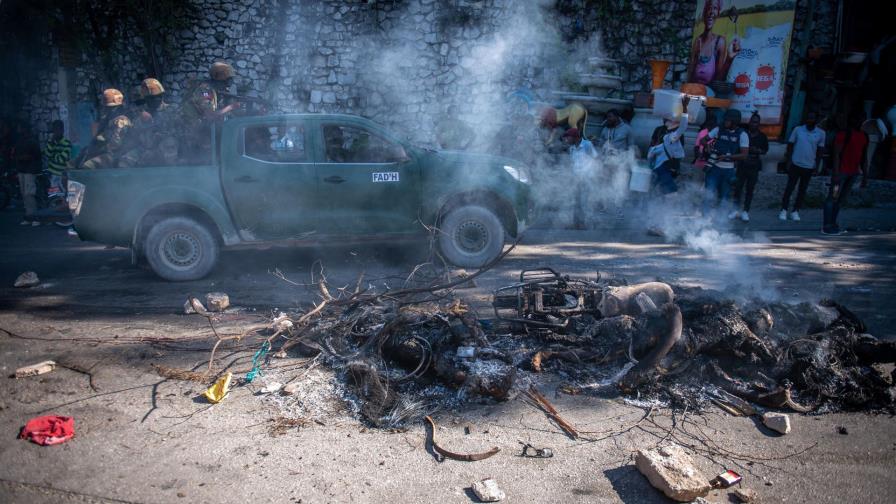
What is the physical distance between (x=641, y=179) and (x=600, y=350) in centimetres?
715

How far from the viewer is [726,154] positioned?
397 inches

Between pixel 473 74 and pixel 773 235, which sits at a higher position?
pixel 473 74

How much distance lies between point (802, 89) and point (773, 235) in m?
5.85

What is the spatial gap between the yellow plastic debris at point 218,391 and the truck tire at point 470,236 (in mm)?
3578

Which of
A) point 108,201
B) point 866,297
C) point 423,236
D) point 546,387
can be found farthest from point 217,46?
point 866,297

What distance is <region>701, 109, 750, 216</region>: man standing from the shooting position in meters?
10.1

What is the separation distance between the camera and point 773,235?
31.5 feet

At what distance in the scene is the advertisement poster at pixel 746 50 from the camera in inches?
505

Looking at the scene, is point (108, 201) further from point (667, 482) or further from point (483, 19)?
point (483, 19)

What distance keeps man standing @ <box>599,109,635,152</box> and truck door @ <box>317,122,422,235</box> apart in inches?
241

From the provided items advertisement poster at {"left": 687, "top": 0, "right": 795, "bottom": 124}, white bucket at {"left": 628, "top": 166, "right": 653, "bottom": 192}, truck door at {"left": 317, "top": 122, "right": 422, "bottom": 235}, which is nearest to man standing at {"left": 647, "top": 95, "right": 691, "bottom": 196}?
white bucket at {"left": 628, "top": 166, "right": 653, "bottom": 192}

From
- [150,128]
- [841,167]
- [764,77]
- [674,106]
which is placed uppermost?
[764,77]

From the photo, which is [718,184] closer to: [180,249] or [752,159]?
[752,159]

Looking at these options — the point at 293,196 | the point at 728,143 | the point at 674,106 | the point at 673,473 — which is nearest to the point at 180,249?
the point at 293,196
